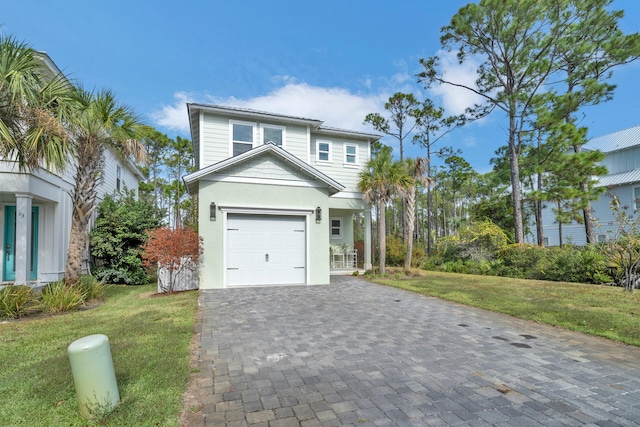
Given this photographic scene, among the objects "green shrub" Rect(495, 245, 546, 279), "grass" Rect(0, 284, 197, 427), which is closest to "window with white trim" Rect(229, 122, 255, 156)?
"grass" Rect(0, 284, 197, 427)

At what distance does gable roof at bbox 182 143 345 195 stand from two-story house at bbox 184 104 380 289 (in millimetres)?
31

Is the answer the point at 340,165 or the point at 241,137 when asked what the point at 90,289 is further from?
the point at 340,165

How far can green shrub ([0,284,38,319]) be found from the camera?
7070 mm

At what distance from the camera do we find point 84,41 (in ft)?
44.9

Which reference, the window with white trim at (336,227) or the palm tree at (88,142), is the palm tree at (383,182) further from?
the palm tree at (88,142)

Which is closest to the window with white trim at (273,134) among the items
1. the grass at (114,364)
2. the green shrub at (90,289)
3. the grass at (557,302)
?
the grass at (557,302)

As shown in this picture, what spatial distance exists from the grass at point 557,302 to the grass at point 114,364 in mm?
6683

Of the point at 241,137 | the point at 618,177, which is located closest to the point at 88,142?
the point at 241,137

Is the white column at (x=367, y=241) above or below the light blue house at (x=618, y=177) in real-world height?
below

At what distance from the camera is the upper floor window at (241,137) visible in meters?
13.6

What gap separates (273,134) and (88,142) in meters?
7.03

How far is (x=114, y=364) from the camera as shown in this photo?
4.18m

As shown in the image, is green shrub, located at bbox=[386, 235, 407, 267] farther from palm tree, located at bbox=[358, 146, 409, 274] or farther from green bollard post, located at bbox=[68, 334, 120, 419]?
green bollard post, located at bbox=[68, 334, 120, 419]

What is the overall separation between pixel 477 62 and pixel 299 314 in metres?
20.3
